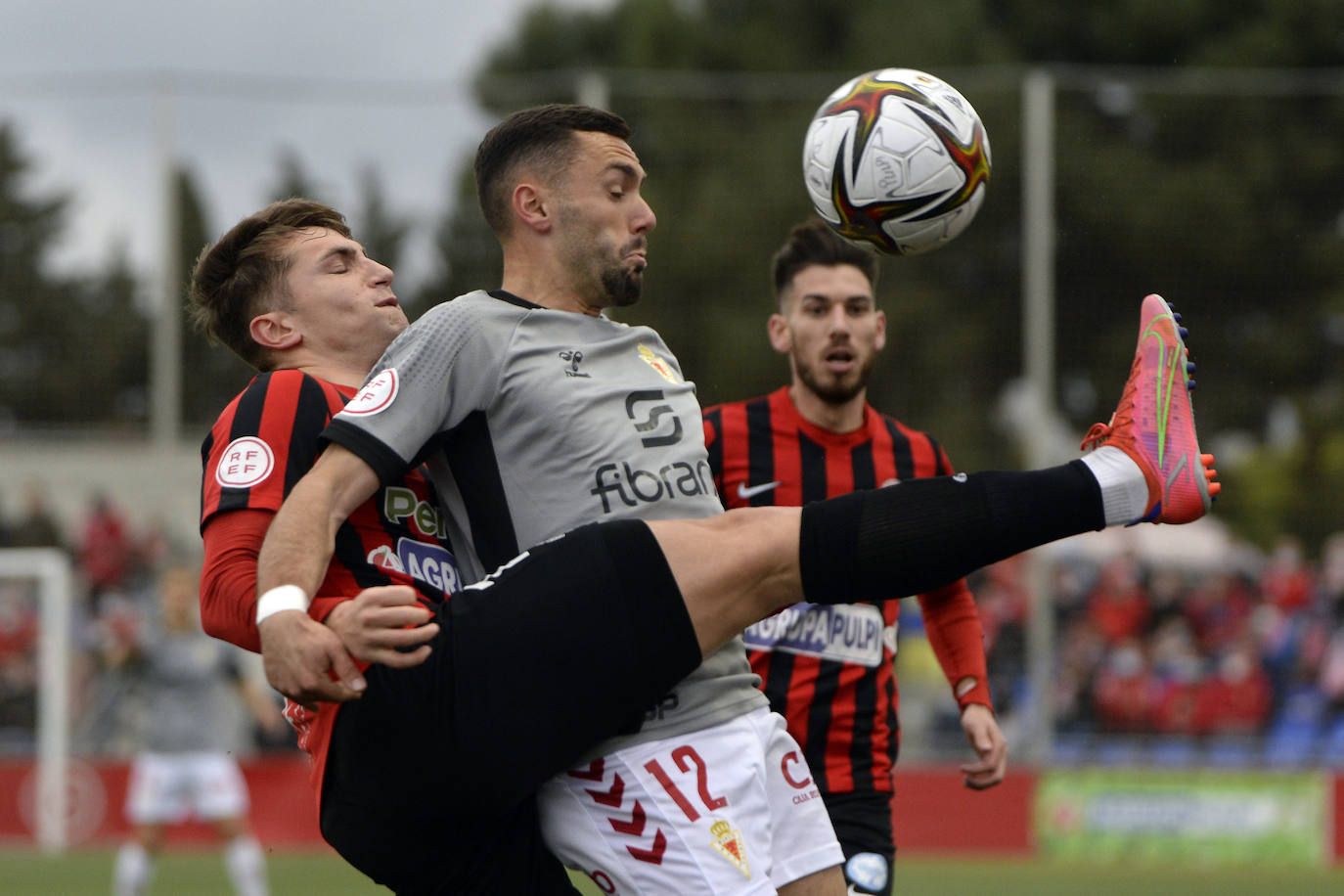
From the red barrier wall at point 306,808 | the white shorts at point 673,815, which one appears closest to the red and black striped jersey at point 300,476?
the white shorts at point 673,815

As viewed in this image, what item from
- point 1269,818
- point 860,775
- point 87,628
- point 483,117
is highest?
point 483,117

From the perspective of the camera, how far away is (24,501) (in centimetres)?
1444

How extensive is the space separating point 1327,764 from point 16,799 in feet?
35.2

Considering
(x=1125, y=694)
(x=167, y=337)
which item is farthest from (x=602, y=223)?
(x=167, y=337)

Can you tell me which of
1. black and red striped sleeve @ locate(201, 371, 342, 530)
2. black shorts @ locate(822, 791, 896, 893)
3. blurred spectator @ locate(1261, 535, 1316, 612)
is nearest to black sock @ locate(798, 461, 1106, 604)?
black and red striped sleeve @ locate(201, 371, 342, 530)

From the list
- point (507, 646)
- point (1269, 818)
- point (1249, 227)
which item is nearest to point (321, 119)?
point (1249, 227)

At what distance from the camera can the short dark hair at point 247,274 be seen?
4148mm

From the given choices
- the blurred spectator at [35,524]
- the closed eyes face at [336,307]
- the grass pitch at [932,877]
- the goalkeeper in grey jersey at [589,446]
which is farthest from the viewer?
the blurred spectator at [35,524]

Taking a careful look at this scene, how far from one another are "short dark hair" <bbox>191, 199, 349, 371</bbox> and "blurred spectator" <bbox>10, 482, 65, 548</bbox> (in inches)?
433

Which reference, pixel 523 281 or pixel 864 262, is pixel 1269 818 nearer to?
pixel 864 262

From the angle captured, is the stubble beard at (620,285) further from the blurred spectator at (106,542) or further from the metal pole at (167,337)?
the blurred spectator at (106,542)

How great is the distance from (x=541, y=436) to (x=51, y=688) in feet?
39.8

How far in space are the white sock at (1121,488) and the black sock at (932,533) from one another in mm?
22

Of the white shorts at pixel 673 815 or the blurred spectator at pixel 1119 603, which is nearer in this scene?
the white shorts at pixel 673 815
